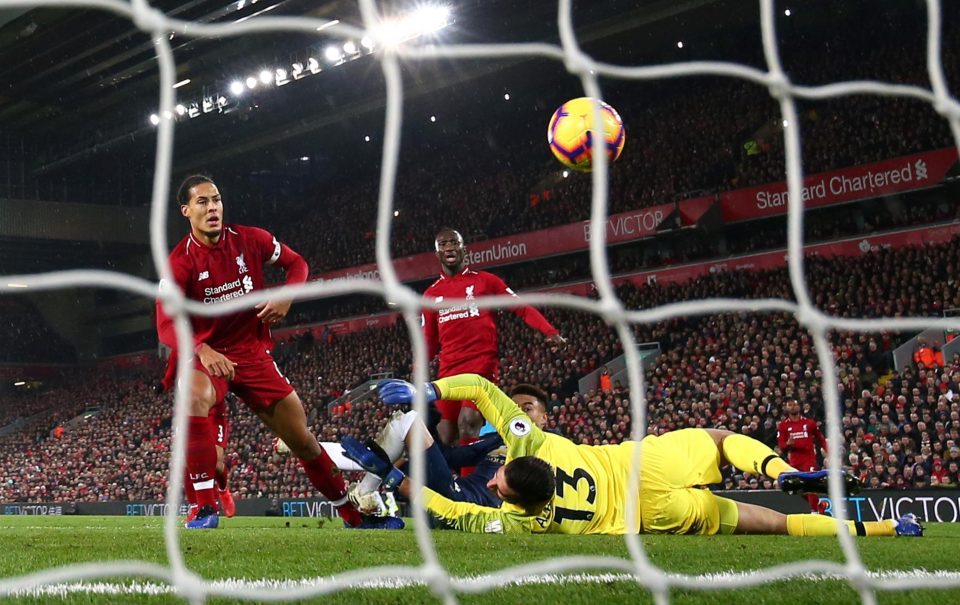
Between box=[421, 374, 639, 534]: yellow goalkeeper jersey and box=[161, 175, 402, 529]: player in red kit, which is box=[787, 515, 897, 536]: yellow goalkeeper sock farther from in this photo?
box=[161, 175, 402, 529]: player in red kit

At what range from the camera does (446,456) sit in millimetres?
6430

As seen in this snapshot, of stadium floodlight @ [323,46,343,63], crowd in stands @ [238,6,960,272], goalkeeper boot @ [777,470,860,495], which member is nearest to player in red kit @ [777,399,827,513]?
goalkeeper boot @ [777,470,860,495]

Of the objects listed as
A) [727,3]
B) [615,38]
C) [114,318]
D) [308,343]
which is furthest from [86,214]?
[727,3]

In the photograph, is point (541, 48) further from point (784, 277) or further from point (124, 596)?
point (784, 277)

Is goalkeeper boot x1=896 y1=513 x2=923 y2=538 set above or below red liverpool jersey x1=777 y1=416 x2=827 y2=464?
below

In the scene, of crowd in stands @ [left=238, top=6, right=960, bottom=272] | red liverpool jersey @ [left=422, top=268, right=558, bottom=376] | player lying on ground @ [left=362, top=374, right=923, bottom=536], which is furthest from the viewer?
crowd in stands @ [left=238, top=6, right=960, bottom=272]

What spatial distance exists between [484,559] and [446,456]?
2.73 m

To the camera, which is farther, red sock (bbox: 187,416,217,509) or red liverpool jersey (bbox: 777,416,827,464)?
red liverpool jersey (bbox: 777,416,827,464)

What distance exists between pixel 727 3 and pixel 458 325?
1451 centimetres

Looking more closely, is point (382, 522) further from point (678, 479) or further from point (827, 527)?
point (827, 527)

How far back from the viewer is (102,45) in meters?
21.2

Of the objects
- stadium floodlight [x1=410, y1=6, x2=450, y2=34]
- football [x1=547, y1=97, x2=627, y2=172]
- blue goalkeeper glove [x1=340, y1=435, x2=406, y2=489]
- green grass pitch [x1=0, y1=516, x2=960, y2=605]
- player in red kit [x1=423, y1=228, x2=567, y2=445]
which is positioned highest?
stadium floodlight [x1=410, y1=6, x2=450, y2=34]

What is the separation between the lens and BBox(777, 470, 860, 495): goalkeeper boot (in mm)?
4277

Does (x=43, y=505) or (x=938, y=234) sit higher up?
(x=938, y=234)
